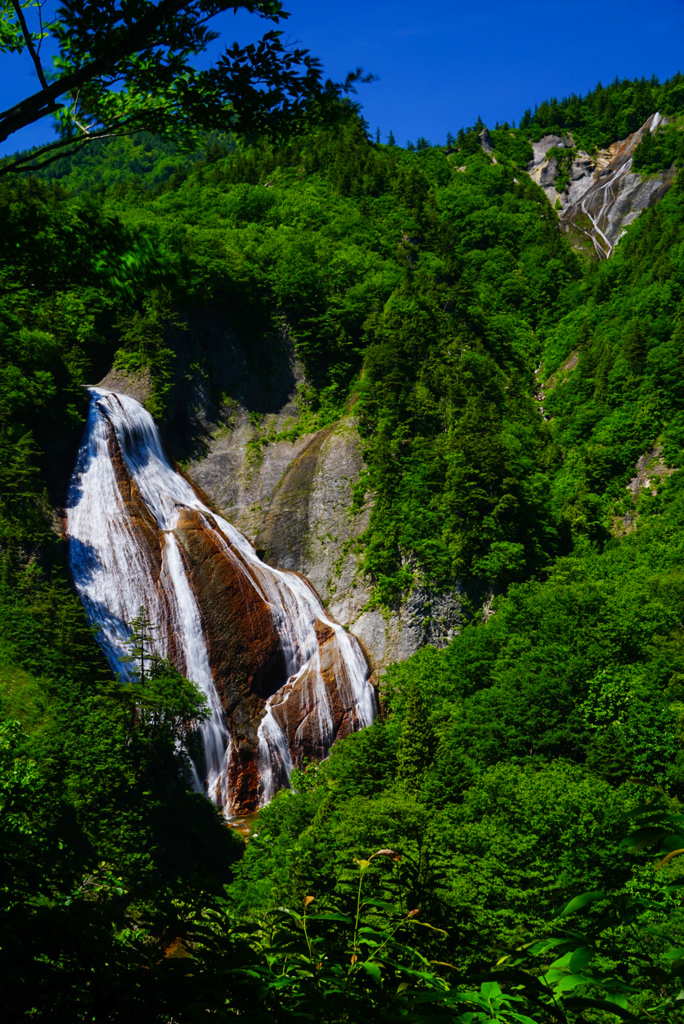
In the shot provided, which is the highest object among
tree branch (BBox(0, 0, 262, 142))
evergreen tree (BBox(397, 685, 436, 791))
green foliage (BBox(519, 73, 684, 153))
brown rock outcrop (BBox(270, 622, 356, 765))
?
green foliage (BBox(519, 73, 684, 153))

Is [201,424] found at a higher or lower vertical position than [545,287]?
lower

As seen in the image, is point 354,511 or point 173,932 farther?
point 354,511

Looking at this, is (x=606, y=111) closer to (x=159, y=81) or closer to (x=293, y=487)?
(x=293, y=487)

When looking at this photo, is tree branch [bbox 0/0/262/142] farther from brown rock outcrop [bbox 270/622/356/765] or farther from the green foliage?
the green foliage

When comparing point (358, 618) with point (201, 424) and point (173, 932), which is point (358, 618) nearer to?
point (201, 424)

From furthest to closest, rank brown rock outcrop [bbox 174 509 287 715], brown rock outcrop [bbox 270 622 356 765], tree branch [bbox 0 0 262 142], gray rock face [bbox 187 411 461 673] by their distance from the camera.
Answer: gray rock face [bbox 187 411 461 673] < brown rock outcrop [bbox 174 509 287 715] < brown rock outcrop [bbox 270 622 356 765] < tree branch [bbox 0 0 262 142]

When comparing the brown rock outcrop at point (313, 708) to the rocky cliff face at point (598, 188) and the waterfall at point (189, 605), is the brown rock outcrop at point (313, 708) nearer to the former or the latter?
the waterfall at point (189, 605)

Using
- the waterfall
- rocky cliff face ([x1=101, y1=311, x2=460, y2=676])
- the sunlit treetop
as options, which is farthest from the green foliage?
the sunlit treetop

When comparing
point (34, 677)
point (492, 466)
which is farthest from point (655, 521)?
point (34, 677)
